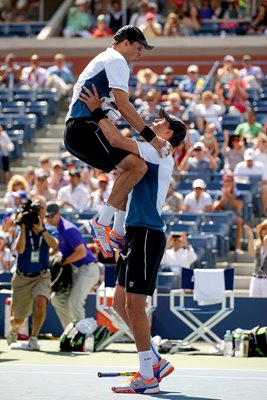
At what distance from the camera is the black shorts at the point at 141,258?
950cm

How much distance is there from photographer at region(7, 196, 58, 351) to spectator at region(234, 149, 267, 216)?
5.74m

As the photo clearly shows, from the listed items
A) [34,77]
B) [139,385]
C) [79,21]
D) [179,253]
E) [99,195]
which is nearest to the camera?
[139,385]

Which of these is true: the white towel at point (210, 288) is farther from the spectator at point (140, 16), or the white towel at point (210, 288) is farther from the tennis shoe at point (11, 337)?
the spectator at point (140, 16)

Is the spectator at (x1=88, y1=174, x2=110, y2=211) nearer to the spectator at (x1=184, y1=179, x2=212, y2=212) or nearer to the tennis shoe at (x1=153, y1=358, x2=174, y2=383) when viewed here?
the spectator at (x1=184, y1=179, x2=212, y2=212)

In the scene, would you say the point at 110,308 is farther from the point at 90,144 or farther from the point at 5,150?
the point at 5,150

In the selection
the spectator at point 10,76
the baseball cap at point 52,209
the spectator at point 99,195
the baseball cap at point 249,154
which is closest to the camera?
the baseball cap at point 52,209

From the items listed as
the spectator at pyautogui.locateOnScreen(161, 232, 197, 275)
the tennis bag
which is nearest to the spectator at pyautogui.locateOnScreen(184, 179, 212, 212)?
the spectator at pyautogui.locateOnScreen(161, 232, 197, 275)

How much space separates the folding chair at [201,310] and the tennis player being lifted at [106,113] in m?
5.42

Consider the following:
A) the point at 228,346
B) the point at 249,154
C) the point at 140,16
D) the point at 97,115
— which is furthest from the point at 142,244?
the point at 140,16

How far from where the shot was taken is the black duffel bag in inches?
619

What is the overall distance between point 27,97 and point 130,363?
1358 cm

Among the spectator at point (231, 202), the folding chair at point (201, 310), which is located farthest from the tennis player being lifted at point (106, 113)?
the spectator at point (231, 202)

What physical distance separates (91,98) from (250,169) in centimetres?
1101

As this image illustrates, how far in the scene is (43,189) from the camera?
19.9m
